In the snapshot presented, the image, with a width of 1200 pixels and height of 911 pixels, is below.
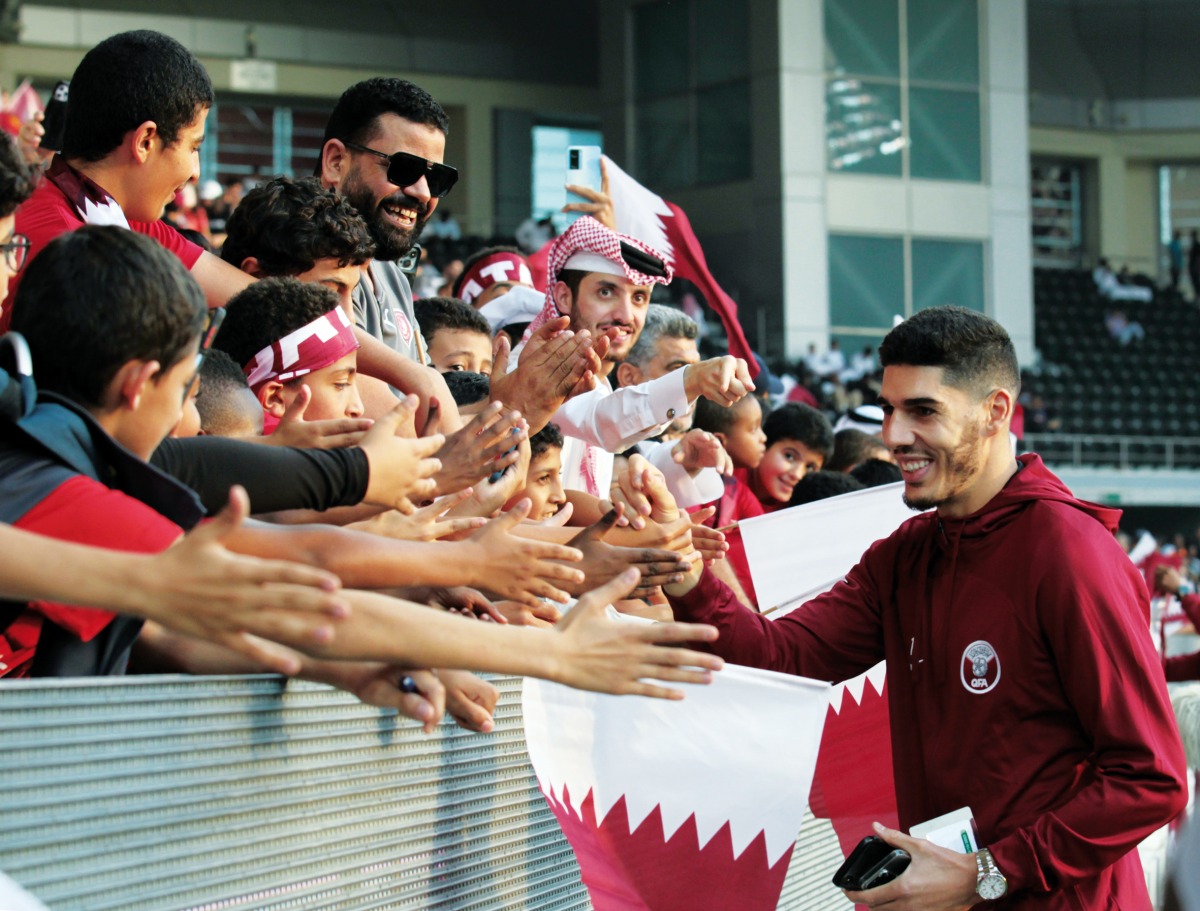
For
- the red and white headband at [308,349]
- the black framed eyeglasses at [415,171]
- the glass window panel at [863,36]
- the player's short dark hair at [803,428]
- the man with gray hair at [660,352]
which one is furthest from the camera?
the glass window panel at [863,36]

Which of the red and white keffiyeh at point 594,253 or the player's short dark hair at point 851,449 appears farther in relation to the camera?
the player's short dark hair at point 851,449

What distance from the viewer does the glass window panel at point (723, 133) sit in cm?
2534

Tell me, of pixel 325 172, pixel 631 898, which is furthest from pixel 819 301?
pixel 631 898

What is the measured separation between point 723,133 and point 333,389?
23.1m

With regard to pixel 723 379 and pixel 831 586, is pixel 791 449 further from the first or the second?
pixel 723 379

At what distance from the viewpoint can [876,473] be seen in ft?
21.9

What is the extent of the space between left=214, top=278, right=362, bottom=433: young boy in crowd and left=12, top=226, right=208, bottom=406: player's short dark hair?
1.08 metres

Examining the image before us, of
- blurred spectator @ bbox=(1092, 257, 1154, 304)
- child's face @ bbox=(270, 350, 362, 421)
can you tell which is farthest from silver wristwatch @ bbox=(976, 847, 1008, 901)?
blurred spectator @ bbox=(1092, 257, 1154, 304)

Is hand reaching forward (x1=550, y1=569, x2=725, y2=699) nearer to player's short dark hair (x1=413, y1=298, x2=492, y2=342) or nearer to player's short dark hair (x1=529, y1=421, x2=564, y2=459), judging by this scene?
player's short dark hair (x1=529, y1=421, x2=564, y2=459)

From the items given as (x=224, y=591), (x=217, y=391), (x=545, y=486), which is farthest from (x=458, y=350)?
(x=224, y=591)

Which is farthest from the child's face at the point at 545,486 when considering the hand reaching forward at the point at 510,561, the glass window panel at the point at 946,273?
the glass window panel at the point at 946,273

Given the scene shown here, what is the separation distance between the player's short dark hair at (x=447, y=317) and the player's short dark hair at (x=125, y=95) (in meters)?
1.77

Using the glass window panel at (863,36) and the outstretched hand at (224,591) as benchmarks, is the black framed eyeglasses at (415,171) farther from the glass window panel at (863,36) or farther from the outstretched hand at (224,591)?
the glass window panel at (863,36)

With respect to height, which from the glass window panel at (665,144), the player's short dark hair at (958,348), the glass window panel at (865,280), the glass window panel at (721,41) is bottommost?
the player's short dark hair at (958,348)
